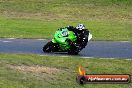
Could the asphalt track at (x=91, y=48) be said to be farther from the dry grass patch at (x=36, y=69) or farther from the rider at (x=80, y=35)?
the dry grass patch at (x=36, y=69)

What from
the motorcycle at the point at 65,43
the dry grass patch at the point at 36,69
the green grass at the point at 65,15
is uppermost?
the dry grass patch at the point at 36,69

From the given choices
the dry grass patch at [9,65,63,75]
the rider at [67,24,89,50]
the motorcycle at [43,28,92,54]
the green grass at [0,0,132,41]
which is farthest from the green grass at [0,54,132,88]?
the green grass at [0,0,132,41]

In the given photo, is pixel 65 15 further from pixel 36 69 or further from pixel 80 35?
pixel 36 69

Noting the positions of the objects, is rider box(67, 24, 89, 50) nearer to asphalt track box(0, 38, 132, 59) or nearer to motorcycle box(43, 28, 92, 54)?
motorcycle box(43, 28, 92, 54)

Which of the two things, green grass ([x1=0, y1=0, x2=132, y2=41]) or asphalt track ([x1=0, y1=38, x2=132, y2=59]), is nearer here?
asphalt track ([x1=0, y1=38, x2=132, y2=59])

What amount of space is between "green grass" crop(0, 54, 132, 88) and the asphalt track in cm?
195

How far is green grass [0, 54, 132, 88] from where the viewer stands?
15.1m

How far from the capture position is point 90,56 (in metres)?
20.7

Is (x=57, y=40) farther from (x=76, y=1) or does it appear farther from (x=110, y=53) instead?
(x=76, y=1)

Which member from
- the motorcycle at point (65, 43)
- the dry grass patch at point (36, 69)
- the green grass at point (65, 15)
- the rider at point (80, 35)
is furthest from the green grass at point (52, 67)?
the green grass at point (65, 15)

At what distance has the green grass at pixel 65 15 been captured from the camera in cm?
3460

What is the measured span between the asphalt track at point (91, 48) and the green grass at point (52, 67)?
1.95 m

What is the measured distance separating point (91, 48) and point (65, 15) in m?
20.9

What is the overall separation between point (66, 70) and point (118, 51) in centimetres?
633
